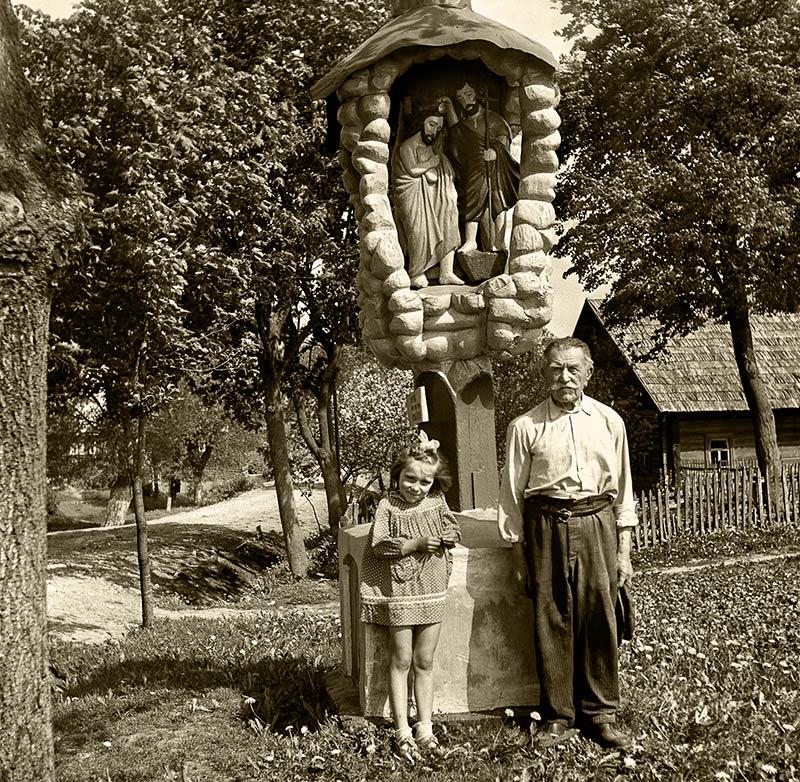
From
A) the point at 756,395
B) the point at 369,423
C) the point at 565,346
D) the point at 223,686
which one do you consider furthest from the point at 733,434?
the point at 565,346

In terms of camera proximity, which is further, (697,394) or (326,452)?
(697,394)

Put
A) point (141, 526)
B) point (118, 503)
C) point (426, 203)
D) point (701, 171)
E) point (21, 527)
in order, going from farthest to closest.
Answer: point (118, 503) → point (701, 171) → point (141, 526) → point (426, 203) → point (21, 527)

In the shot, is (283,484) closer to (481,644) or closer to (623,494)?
(481,644)

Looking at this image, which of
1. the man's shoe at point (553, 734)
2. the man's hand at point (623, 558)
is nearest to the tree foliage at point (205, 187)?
the man's hand at point (623, 558)

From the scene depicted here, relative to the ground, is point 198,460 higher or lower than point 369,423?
lower

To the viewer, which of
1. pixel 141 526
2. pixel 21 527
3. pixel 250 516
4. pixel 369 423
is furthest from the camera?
pixel 250 516

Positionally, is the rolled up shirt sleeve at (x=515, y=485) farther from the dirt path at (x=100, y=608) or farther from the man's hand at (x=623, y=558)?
the dirt path at (x=100, y=608)

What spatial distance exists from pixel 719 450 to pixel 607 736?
20.8 meters

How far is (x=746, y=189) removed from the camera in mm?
17062

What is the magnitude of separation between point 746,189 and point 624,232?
221 centimetres

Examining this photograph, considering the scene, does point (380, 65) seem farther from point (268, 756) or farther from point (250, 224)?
point (250, 224)

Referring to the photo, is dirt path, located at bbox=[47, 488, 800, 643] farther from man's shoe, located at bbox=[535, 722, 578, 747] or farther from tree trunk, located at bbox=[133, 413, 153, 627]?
man's shoe, located at bbox=[535, 722, 578, 747]

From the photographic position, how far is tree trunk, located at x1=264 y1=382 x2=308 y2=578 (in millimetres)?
16188

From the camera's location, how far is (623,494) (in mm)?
4957
